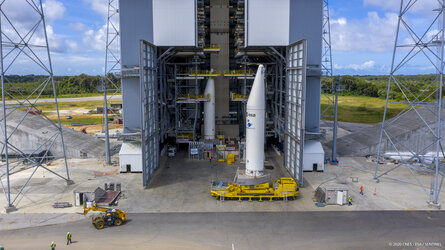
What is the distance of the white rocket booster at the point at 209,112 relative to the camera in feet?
126

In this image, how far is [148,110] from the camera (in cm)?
2752

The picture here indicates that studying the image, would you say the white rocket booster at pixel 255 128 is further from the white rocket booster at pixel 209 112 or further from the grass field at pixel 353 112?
the grass field at pixel 353 112

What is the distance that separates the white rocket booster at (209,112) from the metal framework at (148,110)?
9.46m

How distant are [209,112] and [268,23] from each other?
13.3 m

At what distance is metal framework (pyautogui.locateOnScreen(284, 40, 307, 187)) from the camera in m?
25.9

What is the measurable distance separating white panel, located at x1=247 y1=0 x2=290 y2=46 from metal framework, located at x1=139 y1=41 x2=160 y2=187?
9.89m

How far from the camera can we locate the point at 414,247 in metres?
17.0

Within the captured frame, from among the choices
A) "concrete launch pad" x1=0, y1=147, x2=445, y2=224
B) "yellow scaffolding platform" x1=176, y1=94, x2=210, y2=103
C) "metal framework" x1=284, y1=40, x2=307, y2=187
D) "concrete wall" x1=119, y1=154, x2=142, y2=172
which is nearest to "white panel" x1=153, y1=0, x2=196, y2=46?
"yellow scaffolding platform" x1=176, y1=94, x2=210, y2=103

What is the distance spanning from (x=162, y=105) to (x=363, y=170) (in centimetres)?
2267

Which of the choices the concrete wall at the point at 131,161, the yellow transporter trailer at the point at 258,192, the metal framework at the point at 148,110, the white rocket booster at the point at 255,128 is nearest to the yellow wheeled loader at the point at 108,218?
the metal framework at the point at 148,110

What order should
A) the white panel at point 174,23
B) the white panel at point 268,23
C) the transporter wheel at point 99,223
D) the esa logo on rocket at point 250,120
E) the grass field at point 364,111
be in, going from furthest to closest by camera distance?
1. the grass field at point 364,111
2. the white panel at point 174,23
3. the white panel at point 268,23
4. the esa logo on rocket at point 250,120
5. the transporter wheel at point 99,223

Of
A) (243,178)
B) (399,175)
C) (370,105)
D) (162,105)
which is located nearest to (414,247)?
(243,178)

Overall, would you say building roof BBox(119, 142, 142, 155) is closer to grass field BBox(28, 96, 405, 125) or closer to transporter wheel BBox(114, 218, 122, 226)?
transporter wheel BBox(114, 218, 122, 226)

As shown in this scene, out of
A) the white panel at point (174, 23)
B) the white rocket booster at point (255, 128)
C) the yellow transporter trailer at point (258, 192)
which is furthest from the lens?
the white panel at point (174, 23)
